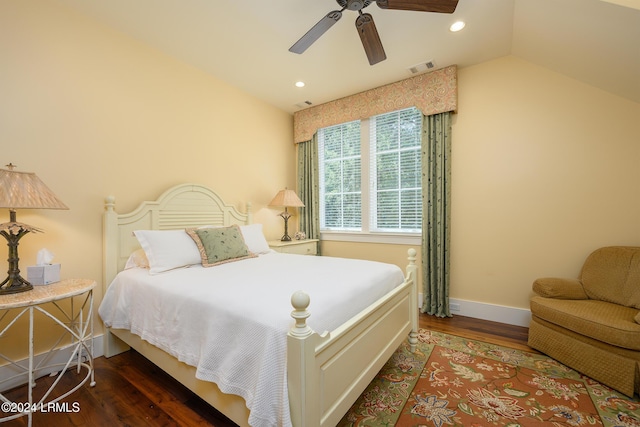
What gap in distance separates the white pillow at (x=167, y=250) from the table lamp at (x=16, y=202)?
594mm

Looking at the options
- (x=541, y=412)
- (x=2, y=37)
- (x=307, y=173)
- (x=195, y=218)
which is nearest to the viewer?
(x=541, y=412)

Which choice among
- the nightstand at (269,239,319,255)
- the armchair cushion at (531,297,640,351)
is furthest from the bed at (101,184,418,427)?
the armchair cushion at (531,297,640,351)

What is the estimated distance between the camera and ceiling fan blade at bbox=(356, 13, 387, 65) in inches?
72.3

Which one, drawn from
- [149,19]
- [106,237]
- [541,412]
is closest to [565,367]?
[541,412]

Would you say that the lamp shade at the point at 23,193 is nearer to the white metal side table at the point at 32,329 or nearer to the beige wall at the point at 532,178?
the white metal side table at the point at 32,329

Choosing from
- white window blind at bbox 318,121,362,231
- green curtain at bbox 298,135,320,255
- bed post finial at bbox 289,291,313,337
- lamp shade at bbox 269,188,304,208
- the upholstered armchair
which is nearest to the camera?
bed post finial at bbox 289,291,313,337

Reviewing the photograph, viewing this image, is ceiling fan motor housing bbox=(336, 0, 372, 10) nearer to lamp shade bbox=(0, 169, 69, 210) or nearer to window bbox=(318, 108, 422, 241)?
window bbox=(318, 108, 422, 241)

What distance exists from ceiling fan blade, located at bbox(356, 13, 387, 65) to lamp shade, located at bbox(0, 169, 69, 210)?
234cm

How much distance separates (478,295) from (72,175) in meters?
4.03

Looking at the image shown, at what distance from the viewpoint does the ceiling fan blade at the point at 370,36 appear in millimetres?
1837

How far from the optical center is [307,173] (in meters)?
4.27

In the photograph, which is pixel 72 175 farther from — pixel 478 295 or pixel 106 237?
pixel 478 295

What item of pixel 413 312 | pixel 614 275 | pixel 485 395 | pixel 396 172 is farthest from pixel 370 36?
pixel 614 275

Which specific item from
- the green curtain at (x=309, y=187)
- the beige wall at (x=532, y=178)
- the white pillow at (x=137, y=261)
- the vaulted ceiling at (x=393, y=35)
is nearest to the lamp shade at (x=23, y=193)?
the white pillow at (x=137, y=261)
